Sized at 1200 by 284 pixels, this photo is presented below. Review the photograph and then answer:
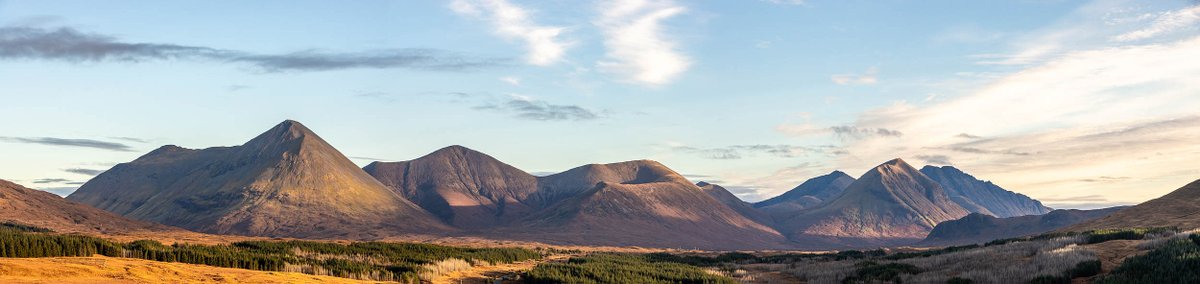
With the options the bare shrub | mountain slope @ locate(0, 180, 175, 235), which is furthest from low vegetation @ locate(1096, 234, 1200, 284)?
mountain slope @ locate(0, 180, 175, 235)

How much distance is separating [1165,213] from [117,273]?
84501mm

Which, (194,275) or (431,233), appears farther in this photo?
(431,233)

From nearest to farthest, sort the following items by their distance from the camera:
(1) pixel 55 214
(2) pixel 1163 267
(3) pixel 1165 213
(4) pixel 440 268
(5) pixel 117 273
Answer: (5) pixel 117 273 → (2) pixel 1163 267 → (4) pixel 440 268 → (3) pixel 1165 213 → (1) pixel 55 214

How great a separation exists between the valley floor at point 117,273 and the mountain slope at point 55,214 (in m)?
108

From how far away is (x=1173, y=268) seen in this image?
2592 centimetres

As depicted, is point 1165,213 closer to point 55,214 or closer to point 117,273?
point 117,273

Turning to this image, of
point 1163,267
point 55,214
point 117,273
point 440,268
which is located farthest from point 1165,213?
point 55,214

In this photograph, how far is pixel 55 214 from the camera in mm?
130125

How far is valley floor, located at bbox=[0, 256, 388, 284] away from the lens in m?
23.0

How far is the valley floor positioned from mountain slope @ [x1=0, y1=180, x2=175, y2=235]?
10756 centimetres

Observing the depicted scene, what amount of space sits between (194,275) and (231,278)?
125cm

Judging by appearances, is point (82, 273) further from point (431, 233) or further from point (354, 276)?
point (431, 233)

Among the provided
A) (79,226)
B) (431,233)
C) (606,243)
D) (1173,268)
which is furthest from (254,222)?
(1173,268)

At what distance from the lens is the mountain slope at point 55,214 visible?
122m
